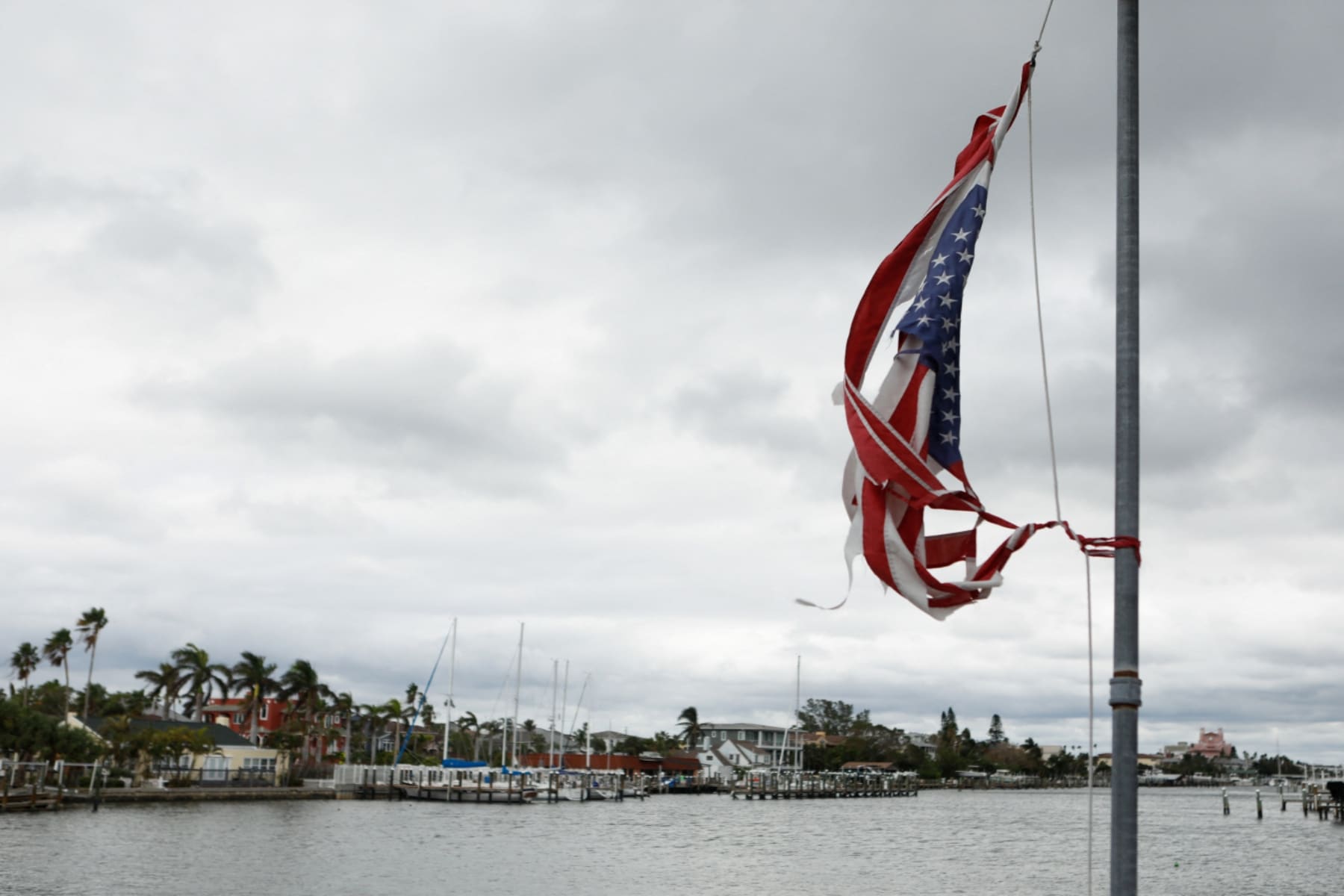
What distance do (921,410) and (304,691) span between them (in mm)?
137994

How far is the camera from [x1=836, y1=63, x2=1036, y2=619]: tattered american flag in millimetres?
9938

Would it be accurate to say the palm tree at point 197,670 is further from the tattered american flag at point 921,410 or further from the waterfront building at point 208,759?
the tattered american flag at point 921,410

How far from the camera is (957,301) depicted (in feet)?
33.8

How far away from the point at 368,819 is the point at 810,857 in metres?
37.3

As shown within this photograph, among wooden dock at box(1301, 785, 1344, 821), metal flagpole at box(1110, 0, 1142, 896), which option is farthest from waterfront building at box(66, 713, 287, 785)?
metal flagpole at box(1110, 0, 1142, 896)

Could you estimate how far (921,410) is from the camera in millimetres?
10164

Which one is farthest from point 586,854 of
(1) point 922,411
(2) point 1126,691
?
(2) point 1126,691

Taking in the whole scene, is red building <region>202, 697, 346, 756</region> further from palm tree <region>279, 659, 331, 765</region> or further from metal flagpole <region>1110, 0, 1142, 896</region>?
metal flagpole <region>1110, 0, 1142, 896</region>

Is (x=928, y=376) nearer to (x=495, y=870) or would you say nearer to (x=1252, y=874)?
(x=495, y=870)

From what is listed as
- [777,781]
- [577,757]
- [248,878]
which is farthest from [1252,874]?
[577,757]

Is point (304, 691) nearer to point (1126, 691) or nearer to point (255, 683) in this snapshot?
point (255, 683)

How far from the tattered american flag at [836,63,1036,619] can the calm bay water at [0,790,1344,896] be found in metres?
44.2

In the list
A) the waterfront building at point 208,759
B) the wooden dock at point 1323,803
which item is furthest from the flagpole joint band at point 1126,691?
the wooden dock at point 1323,803

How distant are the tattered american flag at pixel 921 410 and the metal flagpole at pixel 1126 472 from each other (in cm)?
121
